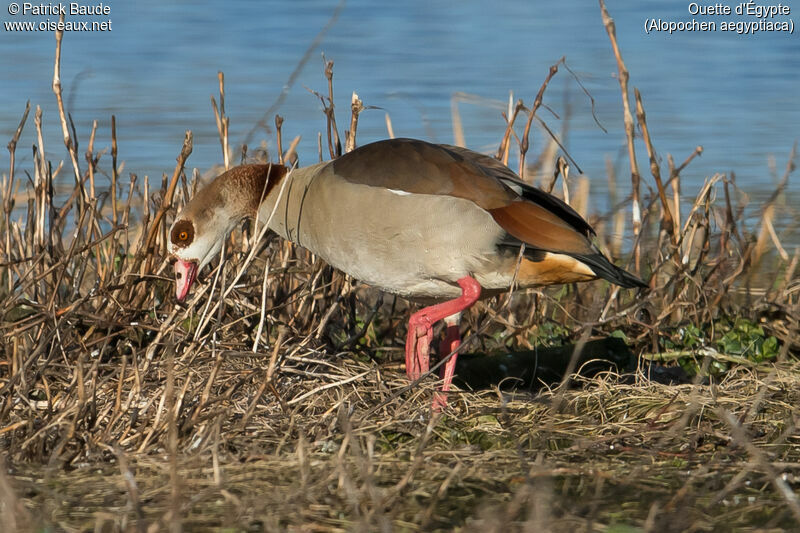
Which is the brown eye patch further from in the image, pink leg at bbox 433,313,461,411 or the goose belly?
pink leg at bbox 433,313,461,411

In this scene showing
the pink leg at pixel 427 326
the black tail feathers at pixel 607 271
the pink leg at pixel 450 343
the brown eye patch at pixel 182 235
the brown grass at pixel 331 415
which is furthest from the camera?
the brown eye patch at pixel 182 235

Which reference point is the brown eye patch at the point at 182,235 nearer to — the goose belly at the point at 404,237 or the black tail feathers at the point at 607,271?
the goose belly at the point at 404,237

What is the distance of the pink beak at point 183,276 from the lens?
4969 millimetres

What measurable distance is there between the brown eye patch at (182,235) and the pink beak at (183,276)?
0.08 m

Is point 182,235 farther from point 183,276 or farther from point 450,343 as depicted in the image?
point 450,343

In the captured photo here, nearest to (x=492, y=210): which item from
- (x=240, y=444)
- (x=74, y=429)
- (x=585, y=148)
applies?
(x=240, y=444)

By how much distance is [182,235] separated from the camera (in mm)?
5023

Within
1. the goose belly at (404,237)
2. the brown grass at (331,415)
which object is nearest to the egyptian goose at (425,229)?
the goose belly at (404,237)

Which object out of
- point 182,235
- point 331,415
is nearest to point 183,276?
point 182,235

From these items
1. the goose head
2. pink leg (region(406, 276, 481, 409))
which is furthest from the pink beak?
pink leg (region(406, 276, 481, 409))

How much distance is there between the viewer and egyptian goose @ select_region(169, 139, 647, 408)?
15.3 feet

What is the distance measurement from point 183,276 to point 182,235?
0.19 meters

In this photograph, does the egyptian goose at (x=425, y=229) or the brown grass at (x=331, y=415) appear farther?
→ the egyptian goose at (x=425, y=229)

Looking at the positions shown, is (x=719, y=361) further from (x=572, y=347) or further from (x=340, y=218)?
(x=340, y=218)
